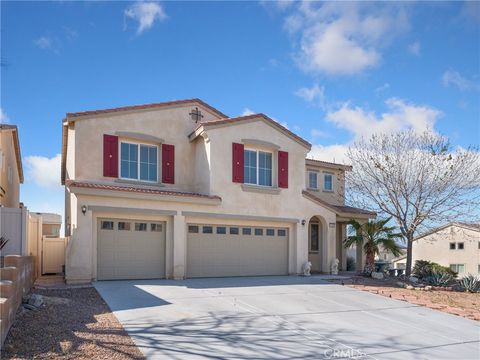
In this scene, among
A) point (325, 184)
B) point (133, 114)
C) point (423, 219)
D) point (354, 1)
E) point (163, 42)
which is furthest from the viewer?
point (325, 184)

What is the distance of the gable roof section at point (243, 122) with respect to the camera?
691 inches

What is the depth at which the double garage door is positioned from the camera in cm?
1523

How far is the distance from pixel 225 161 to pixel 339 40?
6916 mm

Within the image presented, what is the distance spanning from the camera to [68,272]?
14.0m

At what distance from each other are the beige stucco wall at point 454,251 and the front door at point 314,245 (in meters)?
→ 17.7

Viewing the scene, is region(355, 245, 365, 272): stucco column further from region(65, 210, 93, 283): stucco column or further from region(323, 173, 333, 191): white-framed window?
region(65, 210, 93, 283): stucco column

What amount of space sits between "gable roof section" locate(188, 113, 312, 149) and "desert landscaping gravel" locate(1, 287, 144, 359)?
922cm

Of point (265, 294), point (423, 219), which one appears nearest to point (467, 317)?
point (265, 294)

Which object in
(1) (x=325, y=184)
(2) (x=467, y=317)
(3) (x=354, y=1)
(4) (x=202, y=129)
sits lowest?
(2) (x=467, y=317)

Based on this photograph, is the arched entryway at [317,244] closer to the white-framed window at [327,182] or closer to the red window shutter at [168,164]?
the white-framed window at [327,182]

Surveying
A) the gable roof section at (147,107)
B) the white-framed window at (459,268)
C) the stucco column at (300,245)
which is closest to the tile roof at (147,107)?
the gable roof section at (147,107)

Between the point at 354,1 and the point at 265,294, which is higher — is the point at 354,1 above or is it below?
above

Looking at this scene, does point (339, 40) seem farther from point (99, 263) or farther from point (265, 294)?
point (99, 263)

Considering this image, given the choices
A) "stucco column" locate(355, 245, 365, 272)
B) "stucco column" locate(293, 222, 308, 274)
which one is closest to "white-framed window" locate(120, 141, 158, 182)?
"stucco column" locate(293, 222, 308, 274)
